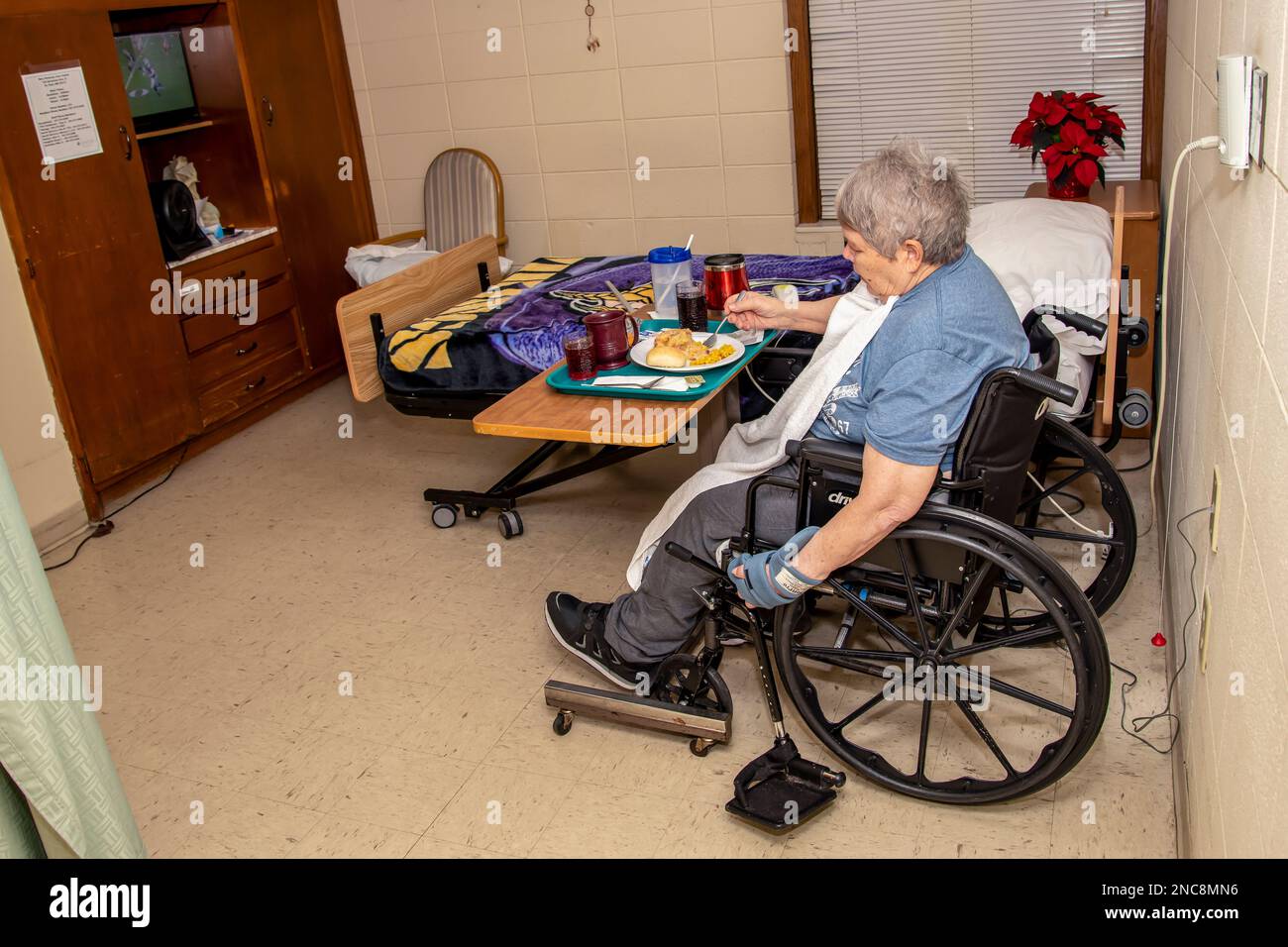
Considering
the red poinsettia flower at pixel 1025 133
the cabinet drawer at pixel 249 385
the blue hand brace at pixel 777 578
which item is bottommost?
the cabinet drawer at pixel 249 385

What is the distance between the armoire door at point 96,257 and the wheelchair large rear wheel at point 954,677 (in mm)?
2543

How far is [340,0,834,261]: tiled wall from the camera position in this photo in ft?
14.4

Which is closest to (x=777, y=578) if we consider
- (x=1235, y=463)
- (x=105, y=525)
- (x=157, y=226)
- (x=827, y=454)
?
(x=827, y=454)

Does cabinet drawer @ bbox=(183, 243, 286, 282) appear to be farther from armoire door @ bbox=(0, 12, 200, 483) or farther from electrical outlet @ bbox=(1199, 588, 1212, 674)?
electrical outlet @ bbox=(1199, 588, 1212, 674)

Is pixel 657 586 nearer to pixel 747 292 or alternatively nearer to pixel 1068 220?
pixel 747 292

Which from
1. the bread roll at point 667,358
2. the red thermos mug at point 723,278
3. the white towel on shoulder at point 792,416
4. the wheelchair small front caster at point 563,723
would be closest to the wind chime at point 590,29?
the red thermos mug at point 723,278

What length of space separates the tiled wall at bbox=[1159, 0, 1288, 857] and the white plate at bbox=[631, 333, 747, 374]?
38.1 inches

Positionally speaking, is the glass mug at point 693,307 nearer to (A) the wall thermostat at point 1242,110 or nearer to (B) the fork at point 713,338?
(B) the fork at point 713,338

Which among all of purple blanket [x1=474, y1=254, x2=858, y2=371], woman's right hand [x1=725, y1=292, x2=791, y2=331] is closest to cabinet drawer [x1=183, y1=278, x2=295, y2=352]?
purple blanket [x1=474, y1=254, x2=858, y2=371]

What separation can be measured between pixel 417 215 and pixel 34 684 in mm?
3874

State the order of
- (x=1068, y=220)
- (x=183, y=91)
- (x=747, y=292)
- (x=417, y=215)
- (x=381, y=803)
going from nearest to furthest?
1. (x=381, y=803)
2. (x=747, y=292)
3. (x=1068, y=220)
4. (x=183, y=91)
5. (x=417, y=215)

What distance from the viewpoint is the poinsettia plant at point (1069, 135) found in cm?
355

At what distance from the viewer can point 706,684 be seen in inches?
99.7
